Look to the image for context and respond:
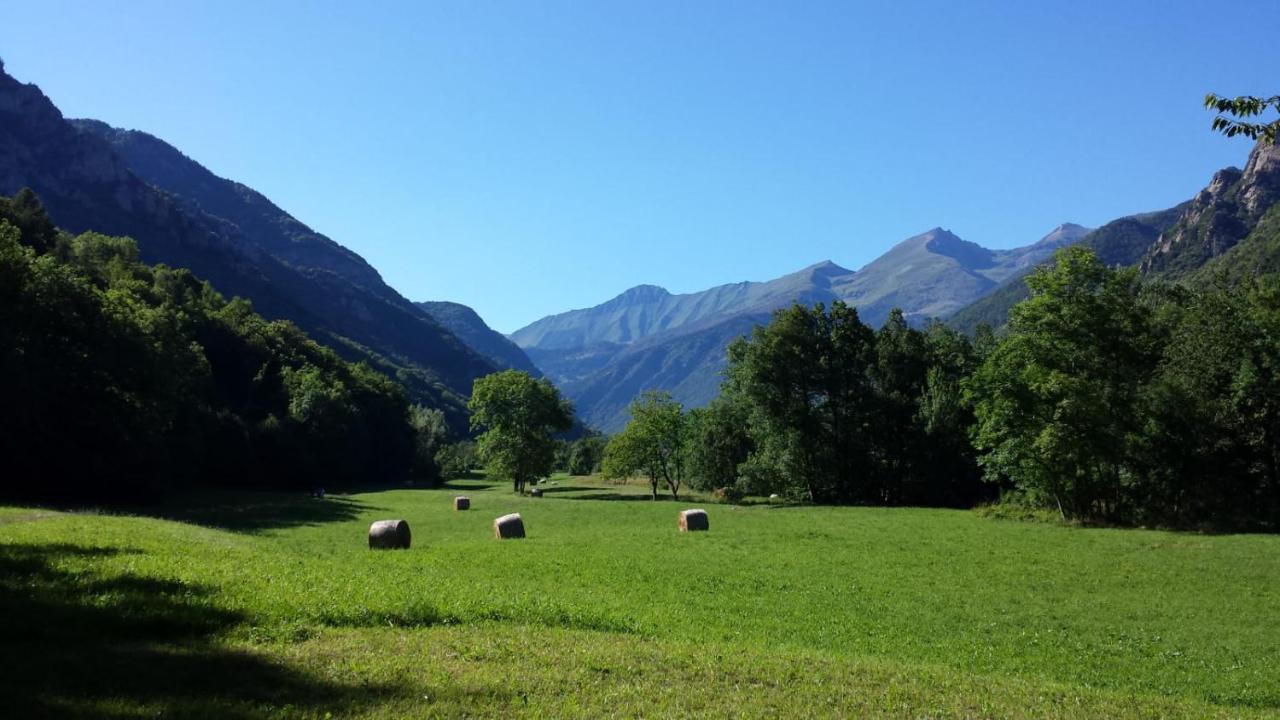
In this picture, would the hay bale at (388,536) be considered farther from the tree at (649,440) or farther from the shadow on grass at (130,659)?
the tree at (649,440)

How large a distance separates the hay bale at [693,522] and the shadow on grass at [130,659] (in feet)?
97.2

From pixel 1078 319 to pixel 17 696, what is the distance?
2110 inches

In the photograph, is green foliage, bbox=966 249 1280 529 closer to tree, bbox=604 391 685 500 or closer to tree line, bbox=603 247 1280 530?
tree line, bbox=603 247 1280 530

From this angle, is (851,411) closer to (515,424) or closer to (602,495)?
(602,495)

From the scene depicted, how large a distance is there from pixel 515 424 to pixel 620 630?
2609 inches

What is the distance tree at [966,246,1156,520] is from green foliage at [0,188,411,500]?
60127mm

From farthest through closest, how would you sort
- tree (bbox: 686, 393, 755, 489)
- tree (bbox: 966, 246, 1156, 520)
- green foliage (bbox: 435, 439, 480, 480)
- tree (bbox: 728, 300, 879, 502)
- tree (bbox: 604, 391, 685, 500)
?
green foliage (bbox: 435, 439, 480, 480) → tree (bbox: 686, 393, 755, 489) → tree (bbox: 604, 391, 685, 500) → tree (bbox: 728, 300, 879, 502) → tree (bbox: 966, 246, 1156, 520)

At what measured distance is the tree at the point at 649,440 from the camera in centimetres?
8069

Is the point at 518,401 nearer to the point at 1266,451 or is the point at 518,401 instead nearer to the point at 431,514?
the point at 431,514

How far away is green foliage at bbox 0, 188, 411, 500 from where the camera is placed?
1699 inches

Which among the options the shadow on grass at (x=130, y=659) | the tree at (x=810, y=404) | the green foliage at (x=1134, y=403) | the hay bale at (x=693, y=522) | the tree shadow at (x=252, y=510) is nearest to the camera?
the shadow on grass at (x=130, y=659)

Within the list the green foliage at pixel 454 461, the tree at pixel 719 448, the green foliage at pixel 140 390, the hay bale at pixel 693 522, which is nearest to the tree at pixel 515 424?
the tree at pixel 719 448

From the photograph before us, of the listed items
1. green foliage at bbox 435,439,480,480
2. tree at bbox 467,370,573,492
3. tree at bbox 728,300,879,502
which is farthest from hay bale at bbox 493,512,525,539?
green foliage at bbox 435,439,480,480

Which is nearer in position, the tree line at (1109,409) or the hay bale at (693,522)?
the hay bale at (693,522)
